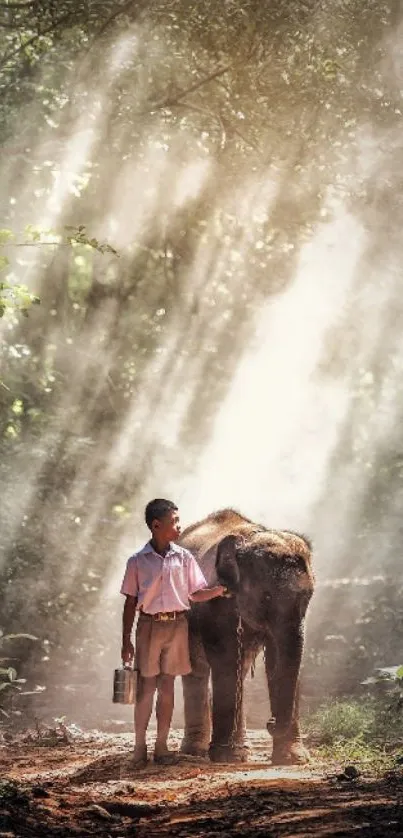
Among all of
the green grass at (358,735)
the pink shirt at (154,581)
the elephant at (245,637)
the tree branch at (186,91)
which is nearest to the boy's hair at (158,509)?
the pink shirt at (154,581)

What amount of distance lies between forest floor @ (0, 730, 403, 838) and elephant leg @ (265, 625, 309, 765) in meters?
0.20

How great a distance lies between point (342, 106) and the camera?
16.9 meters

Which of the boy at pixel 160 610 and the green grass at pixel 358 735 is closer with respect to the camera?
the boy at pixel 160 610

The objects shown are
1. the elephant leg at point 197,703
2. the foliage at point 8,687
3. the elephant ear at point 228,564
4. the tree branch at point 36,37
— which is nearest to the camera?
the elephant ear at point 228,564

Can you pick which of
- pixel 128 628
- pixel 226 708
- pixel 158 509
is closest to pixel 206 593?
pixel 128 628

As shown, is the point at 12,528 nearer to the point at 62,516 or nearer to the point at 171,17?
the point at 62,516

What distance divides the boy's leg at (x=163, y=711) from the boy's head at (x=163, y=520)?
1.11 m

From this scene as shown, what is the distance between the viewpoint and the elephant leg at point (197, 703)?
8.75 metres

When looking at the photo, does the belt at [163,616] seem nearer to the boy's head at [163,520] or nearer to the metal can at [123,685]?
the metal can at [123,685]

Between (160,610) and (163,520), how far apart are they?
2.18 feet

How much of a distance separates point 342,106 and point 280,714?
11.8 meters

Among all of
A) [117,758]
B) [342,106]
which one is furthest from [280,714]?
[342,106]

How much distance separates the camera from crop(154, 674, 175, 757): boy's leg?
7.42 m

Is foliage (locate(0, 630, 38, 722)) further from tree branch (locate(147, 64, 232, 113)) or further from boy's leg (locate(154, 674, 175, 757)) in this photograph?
tree branch (locate(147, 64, 232, 113))
